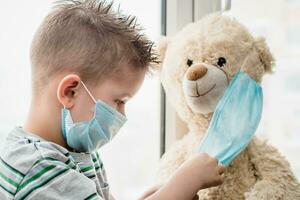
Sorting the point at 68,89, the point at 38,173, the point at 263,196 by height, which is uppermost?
the point at 68,89

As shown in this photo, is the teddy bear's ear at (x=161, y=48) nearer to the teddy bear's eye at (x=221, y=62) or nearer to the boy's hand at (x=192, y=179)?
the teddy bear's eye at (x=221, y=62)

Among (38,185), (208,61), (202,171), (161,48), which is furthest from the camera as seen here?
(161,48)

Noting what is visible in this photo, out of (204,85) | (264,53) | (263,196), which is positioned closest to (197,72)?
(204,85)

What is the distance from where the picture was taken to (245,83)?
0.89 meters

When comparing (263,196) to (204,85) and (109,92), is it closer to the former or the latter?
(204,85)

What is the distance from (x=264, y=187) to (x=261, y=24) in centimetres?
44

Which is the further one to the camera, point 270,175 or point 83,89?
point 270,175

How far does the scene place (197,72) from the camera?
34.4 inches

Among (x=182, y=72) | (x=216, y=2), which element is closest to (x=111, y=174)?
(x=182, y=72)

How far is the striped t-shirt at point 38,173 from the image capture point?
697mm

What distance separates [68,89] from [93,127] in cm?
8

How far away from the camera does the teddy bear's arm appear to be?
2.89ft

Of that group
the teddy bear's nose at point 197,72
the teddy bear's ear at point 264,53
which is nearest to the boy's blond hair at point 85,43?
the teddy bear's nose at point 197,72

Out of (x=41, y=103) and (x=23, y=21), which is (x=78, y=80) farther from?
(x=23, y=21)
